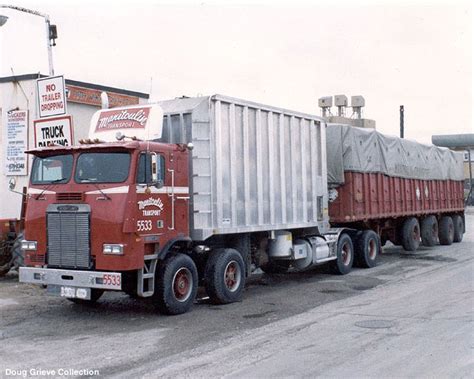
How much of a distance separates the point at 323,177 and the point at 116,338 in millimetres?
7242

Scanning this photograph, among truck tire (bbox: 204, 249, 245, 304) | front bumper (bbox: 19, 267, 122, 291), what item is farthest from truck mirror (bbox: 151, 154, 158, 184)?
truck tire (bbox: 204, 249, 245, 304)

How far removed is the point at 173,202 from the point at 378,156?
28.5ft

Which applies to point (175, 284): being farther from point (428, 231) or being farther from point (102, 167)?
point (428, 231)

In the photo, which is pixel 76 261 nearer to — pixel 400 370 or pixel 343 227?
pixel 400 370

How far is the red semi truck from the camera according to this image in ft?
30.2

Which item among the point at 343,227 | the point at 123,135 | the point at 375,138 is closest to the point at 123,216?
the point at 123,135

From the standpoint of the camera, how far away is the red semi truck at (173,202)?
9219 millimetres

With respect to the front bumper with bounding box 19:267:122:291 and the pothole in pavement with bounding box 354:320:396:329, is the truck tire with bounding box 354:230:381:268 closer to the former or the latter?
the pothole in pavement with bounding box 354:320:396:329

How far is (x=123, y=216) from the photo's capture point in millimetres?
9000

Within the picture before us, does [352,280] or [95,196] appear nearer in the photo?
[95,196]

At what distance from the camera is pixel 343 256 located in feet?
49.0

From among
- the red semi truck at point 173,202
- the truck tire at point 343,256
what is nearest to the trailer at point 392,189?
the truck tire at point 343,256

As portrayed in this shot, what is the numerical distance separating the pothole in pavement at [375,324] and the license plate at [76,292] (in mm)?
4000

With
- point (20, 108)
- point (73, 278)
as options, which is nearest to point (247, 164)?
point (73, 278)
